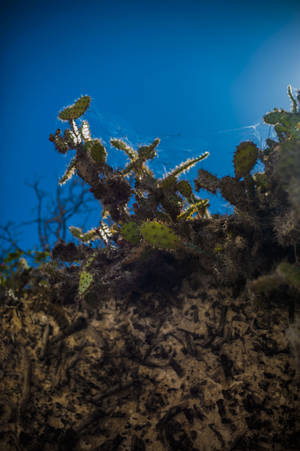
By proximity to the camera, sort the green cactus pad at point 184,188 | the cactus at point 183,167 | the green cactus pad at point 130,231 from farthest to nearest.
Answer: the green cactus pad at point 184,188
the cactus at point 183,167
the green cactus pad at point 130,231

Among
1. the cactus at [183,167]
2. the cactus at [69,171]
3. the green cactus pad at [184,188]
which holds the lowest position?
the green cactus pad at [184,188]

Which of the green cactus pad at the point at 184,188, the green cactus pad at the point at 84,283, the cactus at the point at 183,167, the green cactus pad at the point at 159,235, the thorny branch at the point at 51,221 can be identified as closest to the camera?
the green cactus pad at the point at 159,235

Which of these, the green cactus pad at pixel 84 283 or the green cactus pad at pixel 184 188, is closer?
the green cactus pad at pixel 84 283

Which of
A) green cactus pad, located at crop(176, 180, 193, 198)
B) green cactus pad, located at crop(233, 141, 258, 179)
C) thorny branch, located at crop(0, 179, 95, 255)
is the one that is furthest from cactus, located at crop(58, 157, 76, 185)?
green cactus pad, located at crop(233, 141, 258, 179)

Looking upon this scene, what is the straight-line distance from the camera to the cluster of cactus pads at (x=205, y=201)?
133 cm

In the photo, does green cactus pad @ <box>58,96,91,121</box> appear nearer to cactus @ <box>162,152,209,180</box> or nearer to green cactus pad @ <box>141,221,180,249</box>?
cactus @ <box>162,152,209,180</box>

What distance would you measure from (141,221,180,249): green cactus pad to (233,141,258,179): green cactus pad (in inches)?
26.7

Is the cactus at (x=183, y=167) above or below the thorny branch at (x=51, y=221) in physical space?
below

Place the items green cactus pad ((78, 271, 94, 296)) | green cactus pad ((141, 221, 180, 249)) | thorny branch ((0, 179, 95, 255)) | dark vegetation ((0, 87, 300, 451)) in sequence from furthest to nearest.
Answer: thorny branch ((0, 179, 95, 255)), green cactus pad ((78, 271, 94, 296)), green cactus pad ((141, 221, 180, 249)), dark vegetation ((0, 87, 300, 451))

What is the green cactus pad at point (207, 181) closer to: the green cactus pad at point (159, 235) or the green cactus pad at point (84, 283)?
the green cactus pad at point (159, 235)

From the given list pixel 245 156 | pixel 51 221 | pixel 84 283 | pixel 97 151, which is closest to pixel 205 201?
pixel 245 156

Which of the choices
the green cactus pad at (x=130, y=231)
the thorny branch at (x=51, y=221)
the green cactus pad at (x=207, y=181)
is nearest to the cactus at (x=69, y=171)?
the thorny branch at (x=51, y=221)

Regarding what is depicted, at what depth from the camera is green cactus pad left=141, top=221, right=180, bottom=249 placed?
1.42 metres

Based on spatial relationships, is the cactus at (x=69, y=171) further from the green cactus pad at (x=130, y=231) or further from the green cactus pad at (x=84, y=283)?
the green cactus pad at (x=84, y=283)
